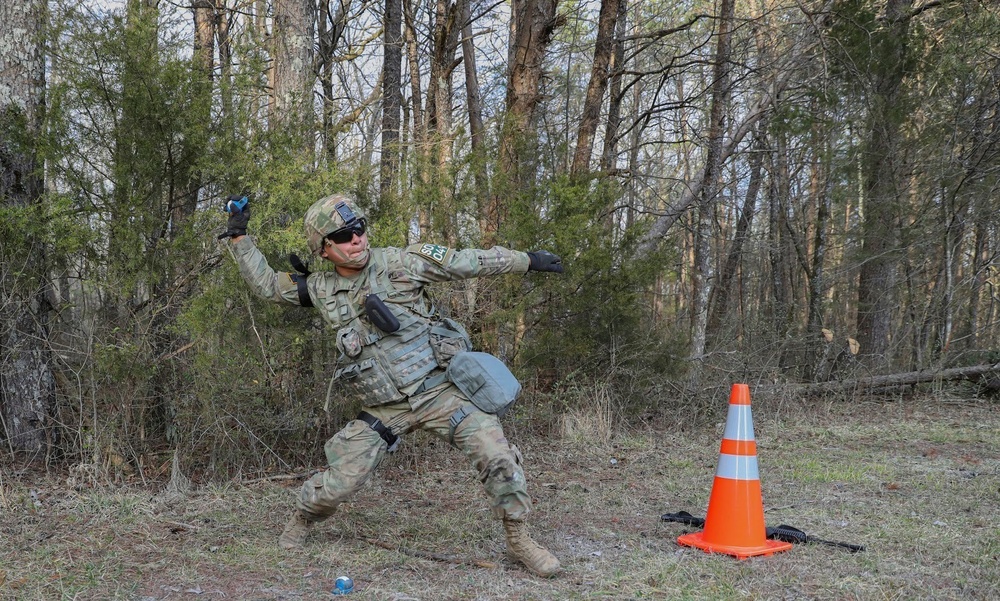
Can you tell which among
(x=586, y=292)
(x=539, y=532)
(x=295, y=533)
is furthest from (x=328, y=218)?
(x=586, y=292)

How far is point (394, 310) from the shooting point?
412 centimetres

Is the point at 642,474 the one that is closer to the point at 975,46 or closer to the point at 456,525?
the point at 456,525

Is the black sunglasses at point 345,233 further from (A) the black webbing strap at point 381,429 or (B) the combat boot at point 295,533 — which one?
(B) the combat boot at point 295,533

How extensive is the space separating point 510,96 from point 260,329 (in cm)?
423

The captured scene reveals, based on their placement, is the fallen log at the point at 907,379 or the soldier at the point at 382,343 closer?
the soldier at the point at 382,343

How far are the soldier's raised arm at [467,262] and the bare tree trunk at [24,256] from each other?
115 inches

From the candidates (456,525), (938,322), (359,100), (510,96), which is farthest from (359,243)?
(359,100)

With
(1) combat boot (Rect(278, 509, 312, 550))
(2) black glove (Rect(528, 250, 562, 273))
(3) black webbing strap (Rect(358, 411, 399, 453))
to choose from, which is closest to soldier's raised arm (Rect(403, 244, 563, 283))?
(2) black glove (Rect(528, 250, 562, 273))

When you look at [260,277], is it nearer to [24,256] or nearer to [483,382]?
[483,382]

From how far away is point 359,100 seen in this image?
15414mm

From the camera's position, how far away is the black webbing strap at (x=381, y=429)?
13.5 ft

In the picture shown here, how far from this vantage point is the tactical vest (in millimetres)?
4066

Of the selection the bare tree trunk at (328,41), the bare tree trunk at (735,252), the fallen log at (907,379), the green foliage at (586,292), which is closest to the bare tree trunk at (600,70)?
the green foliage at (586,292)

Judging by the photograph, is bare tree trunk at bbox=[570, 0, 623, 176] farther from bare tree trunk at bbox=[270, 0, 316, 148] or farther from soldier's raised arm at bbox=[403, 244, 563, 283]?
soldier's raised arm at bbox=[403, 244, 563, 283]
